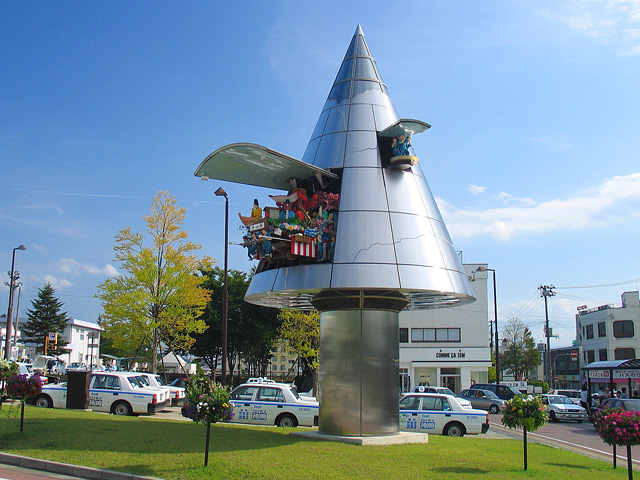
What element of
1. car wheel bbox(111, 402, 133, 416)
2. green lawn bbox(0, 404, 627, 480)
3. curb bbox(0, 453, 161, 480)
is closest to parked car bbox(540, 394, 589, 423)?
green lawn bbox(0, 404, 627, 480)

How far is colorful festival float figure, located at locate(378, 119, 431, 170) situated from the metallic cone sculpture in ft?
0.09

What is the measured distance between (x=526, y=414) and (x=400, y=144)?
716 centimetres

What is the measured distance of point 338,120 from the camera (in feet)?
54.0

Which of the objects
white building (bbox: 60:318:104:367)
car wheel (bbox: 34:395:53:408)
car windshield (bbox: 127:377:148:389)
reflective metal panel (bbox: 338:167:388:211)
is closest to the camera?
reflective metal panel (bbox: 338:167:388:211)

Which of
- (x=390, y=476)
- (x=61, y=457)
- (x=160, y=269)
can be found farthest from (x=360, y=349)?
(x=160, y=269)

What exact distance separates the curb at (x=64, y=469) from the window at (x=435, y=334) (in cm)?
4995

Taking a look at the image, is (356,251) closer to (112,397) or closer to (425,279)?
(425,279)

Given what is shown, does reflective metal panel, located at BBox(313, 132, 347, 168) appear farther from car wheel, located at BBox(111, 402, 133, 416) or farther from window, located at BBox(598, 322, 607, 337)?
window, located at BBox(598, 322, 607, 337)

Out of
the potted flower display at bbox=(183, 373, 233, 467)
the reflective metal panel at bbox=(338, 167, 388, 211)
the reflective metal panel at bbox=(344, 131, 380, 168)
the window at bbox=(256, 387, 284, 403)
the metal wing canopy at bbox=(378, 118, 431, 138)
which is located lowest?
the window at bbox=(256, 387, 284, 403)

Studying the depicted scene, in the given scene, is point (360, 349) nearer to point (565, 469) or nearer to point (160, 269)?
point (565, 469)

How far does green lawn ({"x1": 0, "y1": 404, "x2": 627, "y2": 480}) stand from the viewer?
1045 centimetres

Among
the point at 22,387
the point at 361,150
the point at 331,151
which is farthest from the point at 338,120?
the point at 22,387

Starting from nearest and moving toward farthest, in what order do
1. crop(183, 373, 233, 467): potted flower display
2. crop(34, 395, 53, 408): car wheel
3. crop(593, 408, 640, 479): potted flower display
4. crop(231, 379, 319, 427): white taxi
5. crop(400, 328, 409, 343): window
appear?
1. crop(183, 373, 233, 467): potted flower display
2. crop(593, 408, 640, 479): potted flower display
3. crop(231, 379, 319, 427): white taxi
4. crop(34, 395, 53, 408): car wheel
5. crop(400, 328, 409, 343): window

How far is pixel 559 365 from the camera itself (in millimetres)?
91812
